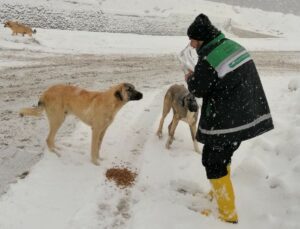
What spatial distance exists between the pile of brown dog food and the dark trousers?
147 cm

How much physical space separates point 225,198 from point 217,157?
0.55 meters

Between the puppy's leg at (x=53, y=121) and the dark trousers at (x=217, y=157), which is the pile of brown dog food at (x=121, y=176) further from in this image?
the dark trousers at (x=217, y=157)

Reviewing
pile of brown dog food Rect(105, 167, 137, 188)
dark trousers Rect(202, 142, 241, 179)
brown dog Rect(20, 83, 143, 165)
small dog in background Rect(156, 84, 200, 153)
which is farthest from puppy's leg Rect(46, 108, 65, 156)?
dark trousers Rect(202, 142, 241, 179)

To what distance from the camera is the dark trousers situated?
4.79 meters

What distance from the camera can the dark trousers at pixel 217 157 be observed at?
4.79m

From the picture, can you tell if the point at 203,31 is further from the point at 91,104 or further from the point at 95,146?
the point at 95,146

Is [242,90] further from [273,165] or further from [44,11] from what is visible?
[44,11]

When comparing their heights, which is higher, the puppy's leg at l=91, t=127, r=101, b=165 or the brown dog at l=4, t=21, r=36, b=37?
the puppy's leg at l=91, t=127, r=101, b=165

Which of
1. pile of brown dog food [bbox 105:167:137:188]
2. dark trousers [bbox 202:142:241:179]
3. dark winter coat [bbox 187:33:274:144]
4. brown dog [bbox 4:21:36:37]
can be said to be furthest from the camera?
brown dog [bbox 4:21:36:37]

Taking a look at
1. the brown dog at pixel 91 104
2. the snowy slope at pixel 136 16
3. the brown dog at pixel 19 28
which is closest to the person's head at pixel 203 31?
the brown dog at pixel 91 104

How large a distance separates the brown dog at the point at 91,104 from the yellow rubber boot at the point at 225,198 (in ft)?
7.21

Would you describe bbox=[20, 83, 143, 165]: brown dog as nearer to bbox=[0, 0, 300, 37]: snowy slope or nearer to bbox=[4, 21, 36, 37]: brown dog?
bbox=[4, 21, 36, 37]: brown dog

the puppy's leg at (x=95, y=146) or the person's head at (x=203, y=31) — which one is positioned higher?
the person's head at (x=203, y=31)

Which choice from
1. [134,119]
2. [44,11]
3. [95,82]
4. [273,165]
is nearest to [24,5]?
[44,11]
